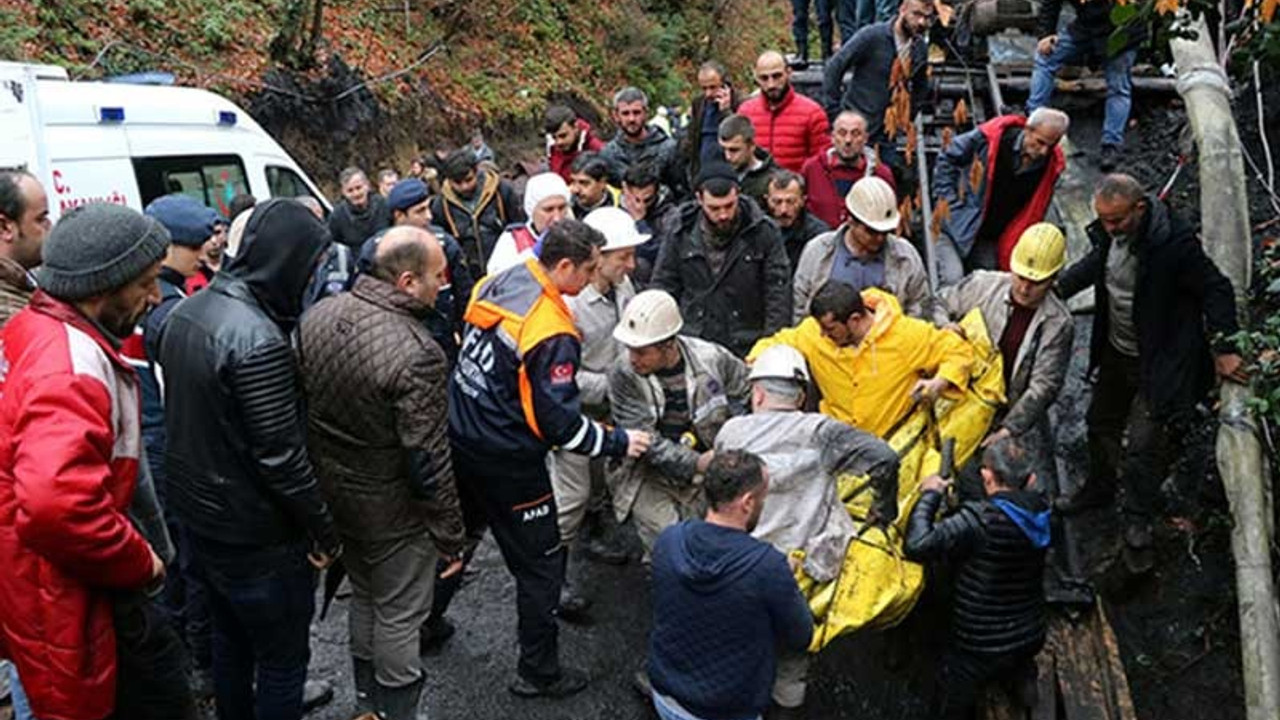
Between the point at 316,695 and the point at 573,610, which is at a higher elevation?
the point at 316,695

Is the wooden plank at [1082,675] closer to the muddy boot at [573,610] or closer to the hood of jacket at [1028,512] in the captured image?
the hood of jacket at [1028,512]

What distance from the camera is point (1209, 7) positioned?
392 centimetres

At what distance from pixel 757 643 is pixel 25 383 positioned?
2.39 metres

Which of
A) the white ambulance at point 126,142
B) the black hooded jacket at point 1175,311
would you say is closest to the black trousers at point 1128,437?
the black hooded jacket at point 1175,311

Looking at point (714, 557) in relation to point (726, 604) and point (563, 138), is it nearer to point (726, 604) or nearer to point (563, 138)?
point (726, 604)

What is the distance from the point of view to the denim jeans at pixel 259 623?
3.40m

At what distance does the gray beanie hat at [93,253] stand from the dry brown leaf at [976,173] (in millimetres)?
4965

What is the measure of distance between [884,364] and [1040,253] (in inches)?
38.8

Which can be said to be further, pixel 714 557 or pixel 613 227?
pixel 613 227

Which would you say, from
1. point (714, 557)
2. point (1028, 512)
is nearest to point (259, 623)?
point (714, 557)

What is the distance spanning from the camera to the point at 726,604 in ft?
10.5

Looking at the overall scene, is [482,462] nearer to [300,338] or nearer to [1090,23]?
[300,338]

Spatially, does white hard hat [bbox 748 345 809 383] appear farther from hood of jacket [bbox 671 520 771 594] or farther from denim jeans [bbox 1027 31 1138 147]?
denim jeans [bbox 1027 31 1138 147]

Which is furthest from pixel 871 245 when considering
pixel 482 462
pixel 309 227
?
pixel 309 227
